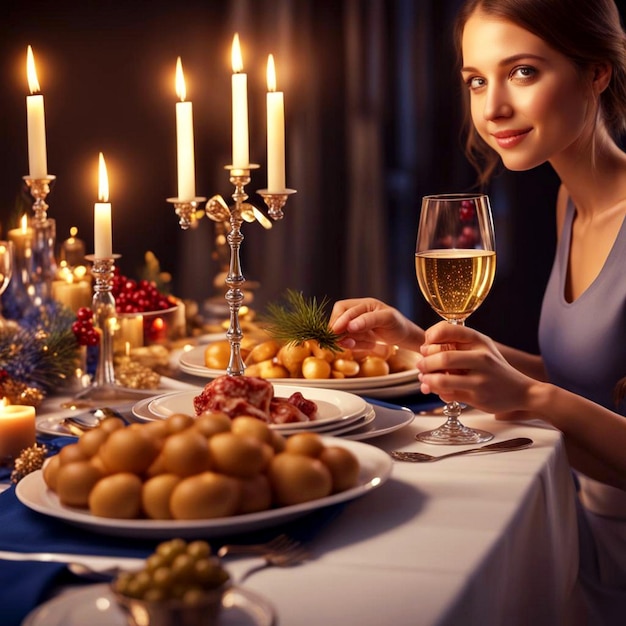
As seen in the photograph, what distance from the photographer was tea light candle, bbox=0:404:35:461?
122cm

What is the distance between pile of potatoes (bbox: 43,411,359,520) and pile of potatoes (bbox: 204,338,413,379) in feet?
1.92

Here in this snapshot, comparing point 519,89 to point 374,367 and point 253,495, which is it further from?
point 253,495

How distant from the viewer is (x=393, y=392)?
5.00 ft

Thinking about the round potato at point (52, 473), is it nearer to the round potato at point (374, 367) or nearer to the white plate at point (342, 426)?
the white plate at point (342, 426)

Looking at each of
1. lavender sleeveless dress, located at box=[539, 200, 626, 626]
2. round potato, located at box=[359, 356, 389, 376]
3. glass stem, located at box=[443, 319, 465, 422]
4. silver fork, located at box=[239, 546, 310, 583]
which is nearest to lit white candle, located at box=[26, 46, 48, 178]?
round potato, located at box=[359, 356, 389, 376]

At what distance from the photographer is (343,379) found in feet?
4.93

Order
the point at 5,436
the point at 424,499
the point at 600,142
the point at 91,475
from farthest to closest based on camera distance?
the point at 600,142 → the point at 5,436 → the point at 424,499 → the point at 91,475

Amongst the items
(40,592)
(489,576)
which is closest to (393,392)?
(489,576)

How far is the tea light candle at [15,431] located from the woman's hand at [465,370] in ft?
1.72

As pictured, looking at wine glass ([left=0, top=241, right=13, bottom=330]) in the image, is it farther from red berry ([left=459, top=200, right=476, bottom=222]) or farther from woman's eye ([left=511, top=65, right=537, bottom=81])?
woman's eye ([left=511, top=65, right=537, bottom=81])

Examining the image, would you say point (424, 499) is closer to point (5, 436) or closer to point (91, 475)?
point (91, 475)

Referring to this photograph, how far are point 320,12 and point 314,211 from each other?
914 mm

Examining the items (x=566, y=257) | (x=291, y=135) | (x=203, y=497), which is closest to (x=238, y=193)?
(x=203, y=497)

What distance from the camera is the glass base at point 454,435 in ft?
4.00
